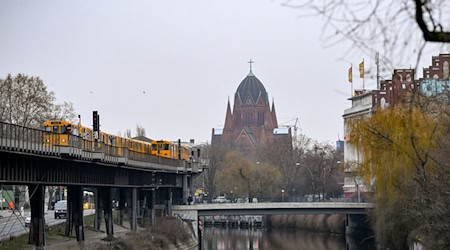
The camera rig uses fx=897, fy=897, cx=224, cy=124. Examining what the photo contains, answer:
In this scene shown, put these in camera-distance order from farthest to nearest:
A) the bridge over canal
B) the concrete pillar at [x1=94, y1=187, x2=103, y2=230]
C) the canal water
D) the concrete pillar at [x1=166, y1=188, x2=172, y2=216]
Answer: the concrete pillar at [x1=166, y1=188, x2=172, y2=216] → the canal water → the concrete pillar at [x1=94, y1=187, x2=103, y2=230] → the bridge over canal

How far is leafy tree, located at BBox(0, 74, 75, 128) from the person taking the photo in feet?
325

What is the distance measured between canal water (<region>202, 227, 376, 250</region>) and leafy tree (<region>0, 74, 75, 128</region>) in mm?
23533

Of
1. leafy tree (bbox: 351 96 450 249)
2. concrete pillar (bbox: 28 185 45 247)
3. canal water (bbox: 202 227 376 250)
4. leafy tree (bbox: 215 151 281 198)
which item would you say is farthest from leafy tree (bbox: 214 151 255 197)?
concrete pillar (bbox: 28 185 45 247)

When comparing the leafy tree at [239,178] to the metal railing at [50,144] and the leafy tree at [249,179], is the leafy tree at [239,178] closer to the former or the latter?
the leafy tree at [249,179]

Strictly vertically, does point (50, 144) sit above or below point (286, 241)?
above

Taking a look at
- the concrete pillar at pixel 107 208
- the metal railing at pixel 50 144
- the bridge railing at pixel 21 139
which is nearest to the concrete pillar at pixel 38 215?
the metal railing at pixel 50 144

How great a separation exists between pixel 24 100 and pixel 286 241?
32.9m

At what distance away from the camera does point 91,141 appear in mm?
61344

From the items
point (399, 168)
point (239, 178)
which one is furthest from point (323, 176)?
Result: point (399, 168)

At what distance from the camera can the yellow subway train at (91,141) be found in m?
54.7

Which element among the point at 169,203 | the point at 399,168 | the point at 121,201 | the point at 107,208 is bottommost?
the point at 169,203

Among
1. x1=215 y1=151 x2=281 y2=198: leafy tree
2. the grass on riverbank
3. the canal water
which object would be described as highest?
A: x1=215 y1=151 x2=281 y2=198: leafy tree

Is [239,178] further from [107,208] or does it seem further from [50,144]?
[50,144]

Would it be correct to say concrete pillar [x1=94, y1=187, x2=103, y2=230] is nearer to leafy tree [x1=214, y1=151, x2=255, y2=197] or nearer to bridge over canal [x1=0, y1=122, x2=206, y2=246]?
bridge over canal [x1=0, y1=122, x2=206, y2=246]
